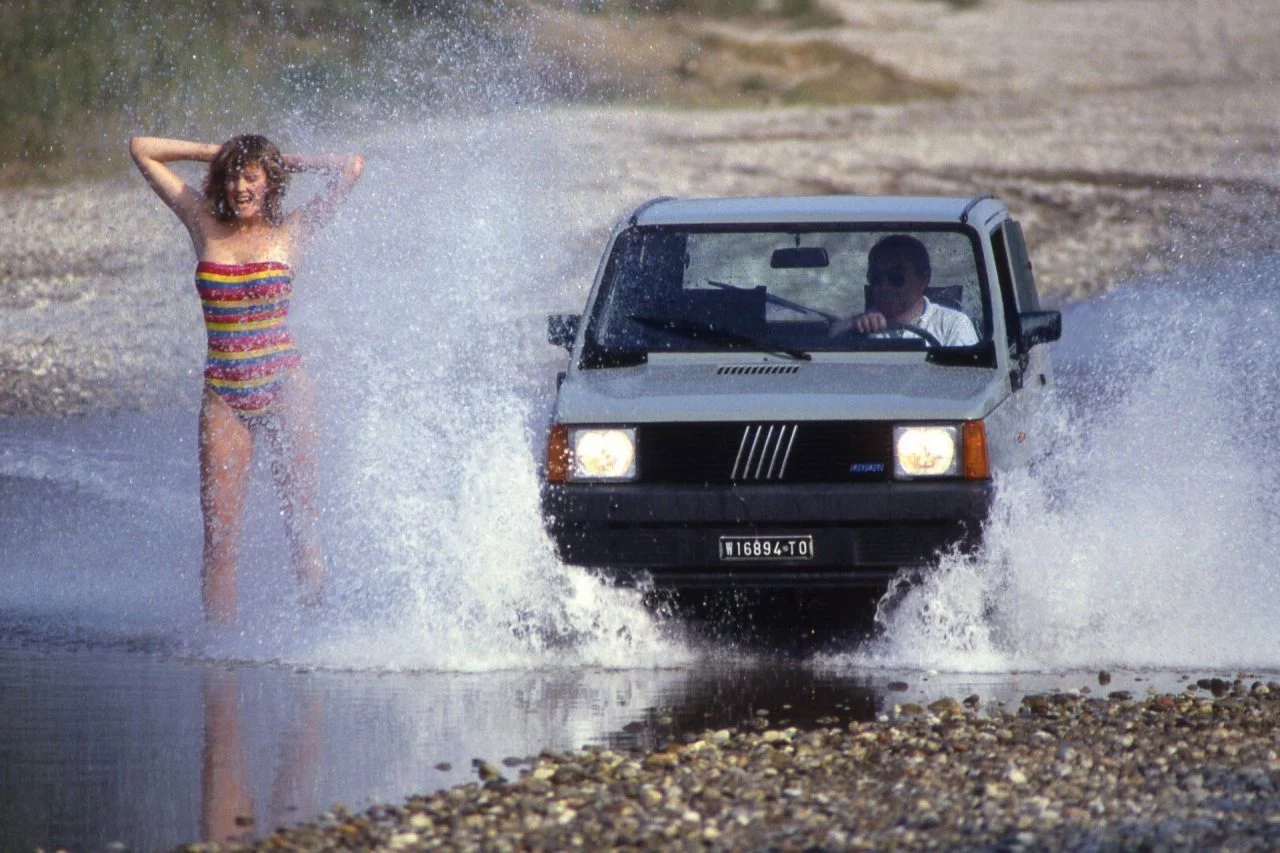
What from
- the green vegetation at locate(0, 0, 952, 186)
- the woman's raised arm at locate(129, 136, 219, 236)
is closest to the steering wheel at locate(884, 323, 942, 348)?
the woman's raised arm at locate(129, 136, 219, 236)

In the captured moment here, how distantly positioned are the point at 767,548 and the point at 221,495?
220cm

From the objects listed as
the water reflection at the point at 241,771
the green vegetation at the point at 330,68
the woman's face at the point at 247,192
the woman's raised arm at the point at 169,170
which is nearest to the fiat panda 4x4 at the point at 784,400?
the woman's face at the point at 247,192

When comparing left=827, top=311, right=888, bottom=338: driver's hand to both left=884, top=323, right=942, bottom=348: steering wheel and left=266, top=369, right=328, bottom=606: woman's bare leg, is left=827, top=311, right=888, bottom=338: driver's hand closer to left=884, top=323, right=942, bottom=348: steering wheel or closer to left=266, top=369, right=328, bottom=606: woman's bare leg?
left=884, top=323, right=942, bottom=348: steering wheel

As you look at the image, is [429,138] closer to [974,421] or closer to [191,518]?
[191,518]

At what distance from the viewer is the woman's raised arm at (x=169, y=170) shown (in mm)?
8969

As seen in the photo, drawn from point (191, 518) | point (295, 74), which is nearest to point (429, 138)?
point (295, 74)

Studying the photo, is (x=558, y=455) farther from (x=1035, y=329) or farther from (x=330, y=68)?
(x=330, y=68)

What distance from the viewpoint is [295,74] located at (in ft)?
95.7

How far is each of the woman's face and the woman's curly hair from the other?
12 millimetres

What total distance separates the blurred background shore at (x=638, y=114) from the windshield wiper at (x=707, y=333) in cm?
966

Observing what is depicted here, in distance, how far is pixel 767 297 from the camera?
920cm

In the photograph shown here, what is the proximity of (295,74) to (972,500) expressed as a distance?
73.3 ft

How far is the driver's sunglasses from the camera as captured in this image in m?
9.12

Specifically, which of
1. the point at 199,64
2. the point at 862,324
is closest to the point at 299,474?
the point at 862,324
